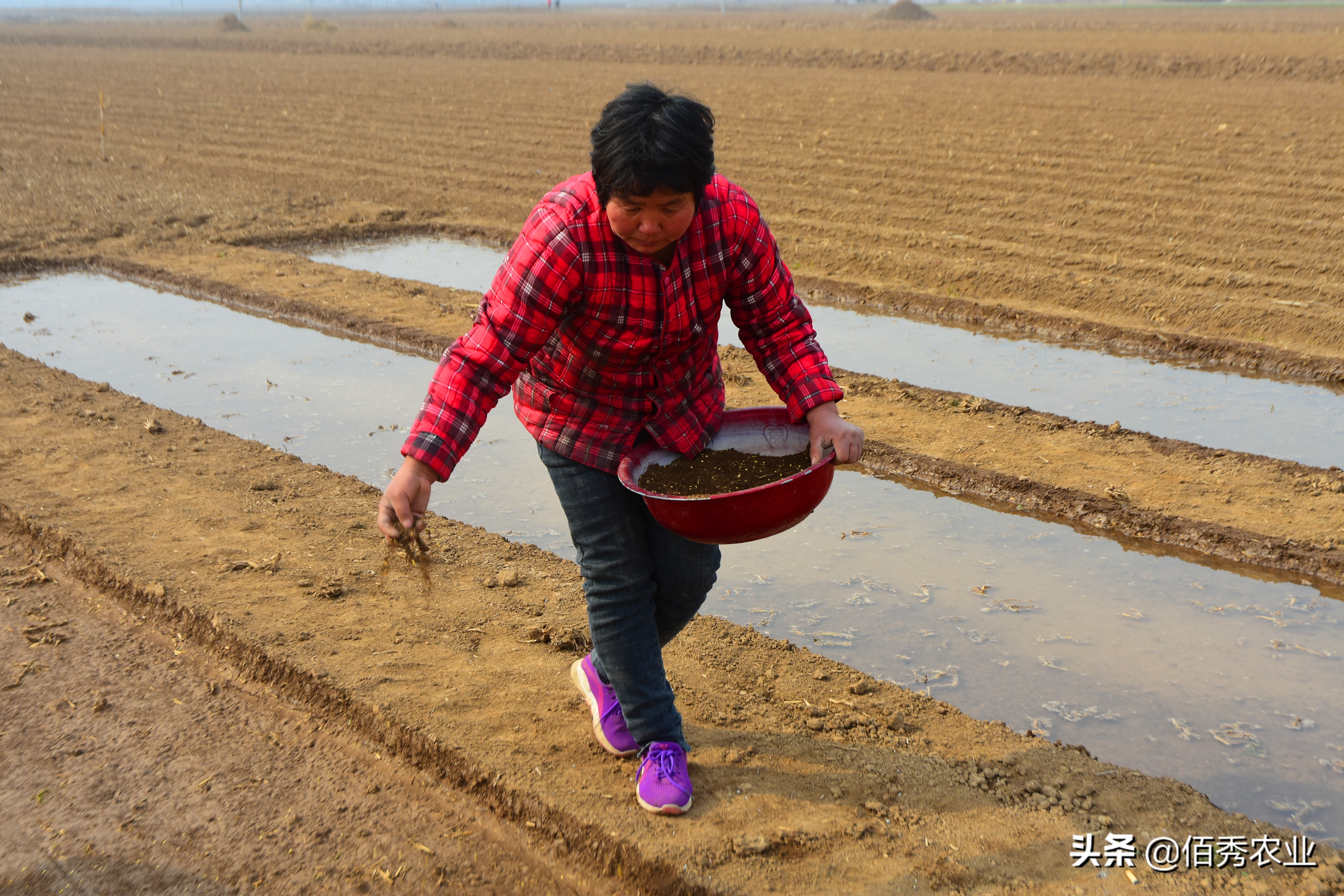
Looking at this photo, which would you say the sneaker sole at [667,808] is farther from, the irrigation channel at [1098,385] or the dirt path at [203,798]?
the irrigation channel at [1098,385]

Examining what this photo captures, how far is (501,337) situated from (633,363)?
12.0 inches

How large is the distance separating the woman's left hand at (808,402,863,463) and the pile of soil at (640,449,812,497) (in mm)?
59

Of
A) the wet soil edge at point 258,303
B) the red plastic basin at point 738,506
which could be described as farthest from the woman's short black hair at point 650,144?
the wet soil edge at point 258,303

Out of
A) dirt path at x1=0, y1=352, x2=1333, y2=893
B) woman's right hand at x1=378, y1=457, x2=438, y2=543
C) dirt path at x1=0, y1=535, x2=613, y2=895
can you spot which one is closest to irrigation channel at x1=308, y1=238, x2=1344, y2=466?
dirt path at x1=0, y1=352, x2=1333, y2=893

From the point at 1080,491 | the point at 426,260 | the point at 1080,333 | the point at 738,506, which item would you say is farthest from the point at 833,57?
the point at 738,506

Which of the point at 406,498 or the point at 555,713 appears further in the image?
the point at 555,713

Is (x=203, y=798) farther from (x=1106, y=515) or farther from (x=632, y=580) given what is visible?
(x=1106, y=515)

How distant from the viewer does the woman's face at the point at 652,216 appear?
1997 mm

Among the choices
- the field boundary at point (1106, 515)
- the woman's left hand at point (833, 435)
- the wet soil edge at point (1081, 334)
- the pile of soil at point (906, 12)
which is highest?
the pile of soil at point (906, 12)

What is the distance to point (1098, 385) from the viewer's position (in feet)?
20.2

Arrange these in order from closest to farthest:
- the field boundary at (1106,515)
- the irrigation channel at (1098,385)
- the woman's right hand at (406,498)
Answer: the woman's right hand at (406,498) < the field boundary at (1106,515) < the irrigation channel at (1098,385)

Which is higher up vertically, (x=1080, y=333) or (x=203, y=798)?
(x=1080, y=333)

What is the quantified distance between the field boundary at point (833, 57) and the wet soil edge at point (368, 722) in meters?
19.6

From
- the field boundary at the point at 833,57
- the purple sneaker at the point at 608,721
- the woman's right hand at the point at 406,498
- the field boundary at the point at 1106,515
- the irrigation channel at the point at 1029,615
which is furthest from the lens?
the field boundary at the point at 833,57
